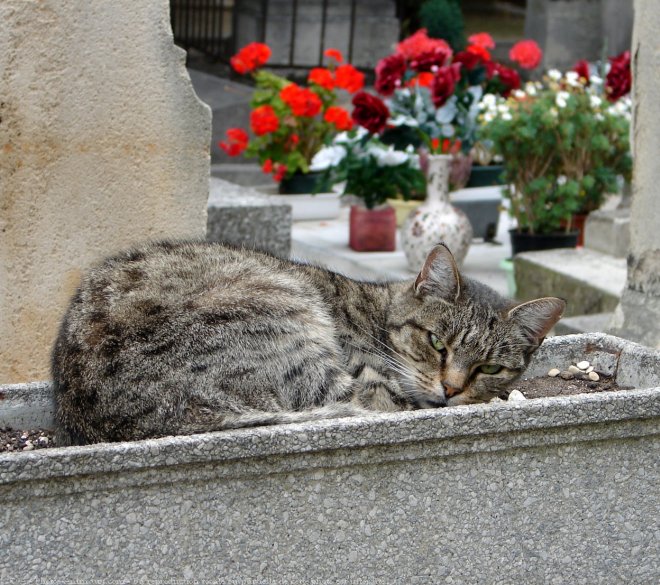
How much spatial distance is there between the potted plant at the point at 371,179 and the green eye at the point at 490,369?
4.36 meters

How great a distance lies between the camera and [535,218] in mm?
7328

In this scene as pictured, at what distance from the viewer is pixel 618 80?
800cm

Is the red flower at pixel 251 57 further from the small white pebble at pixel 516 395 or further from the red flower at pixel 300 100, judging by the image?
the small white pebble at pixel 516 395

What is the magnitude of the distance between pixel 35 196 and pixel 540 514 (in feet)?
7.33

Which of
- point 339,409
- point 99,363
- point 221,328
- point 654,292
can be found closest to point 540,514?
point 339,409

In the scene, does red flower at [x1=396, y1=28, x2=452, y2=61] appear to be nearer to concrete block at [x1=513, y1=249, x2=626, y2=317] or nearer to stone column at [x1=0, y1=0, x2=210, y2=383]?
concrete block at [x1=513, y1=249, x2=626, y2=317]

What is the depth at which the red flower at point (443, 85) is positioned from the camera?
283 inches

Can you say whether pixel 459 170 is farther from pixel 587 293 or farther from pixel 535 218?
pixel 587 293

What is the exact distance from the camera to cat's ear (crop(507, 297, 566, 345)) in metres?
3.26

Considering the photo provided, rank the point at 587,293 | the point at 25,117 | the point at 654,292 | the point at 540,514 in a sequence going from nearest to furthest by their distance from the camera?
1. the point at 540,514
2. the point at 25,117
3. the point at 654,292
4. the point at 587,293

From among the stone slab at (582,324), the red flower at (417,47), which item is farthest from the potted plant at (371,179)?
the stone slab at (582,324)

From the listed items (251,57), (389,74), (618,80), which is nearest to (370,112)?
(389,74)

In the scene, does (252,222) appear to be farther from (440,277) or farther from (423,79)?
(440,277)

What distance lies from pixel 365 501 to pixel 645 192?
233 cm
